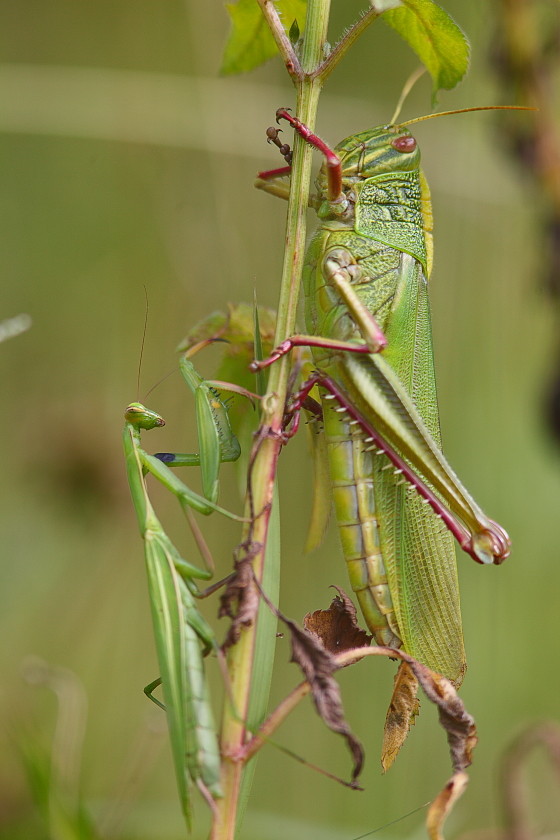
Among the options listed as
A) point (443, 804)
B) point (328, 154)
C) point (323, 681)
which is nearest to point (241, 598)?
point (323, 681)

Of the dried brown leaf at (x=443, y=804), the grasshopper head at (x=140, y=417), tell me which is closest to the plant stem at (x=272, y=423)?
the dried brown leaf at (x=443, y=804)

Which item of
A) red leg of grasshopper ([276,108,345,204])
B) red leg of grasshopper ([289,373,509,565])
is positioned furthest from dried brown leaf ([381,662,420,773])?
red leg of grasshopper ([276,108,345,204])

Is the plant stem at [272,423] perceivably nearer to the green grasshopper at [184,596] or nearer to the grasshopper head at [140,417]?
the green grasshopper at [184,596]

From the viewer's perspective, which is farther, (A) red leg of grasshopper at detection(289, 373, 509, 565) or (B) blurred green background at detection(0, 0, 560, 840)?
(B) blurred green background at detection(0, 0, 560, 840)

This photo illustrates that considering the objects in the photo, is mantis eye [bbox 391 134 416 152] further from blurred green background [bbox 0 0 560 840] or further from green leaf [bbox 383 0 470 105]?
blurred green background [bbox 0 0 560 840]

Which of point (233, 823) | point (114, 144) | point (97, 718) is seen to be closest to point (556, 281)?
point (233, 823)

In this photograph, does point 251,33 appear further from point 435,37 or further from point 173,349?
point 173,349
